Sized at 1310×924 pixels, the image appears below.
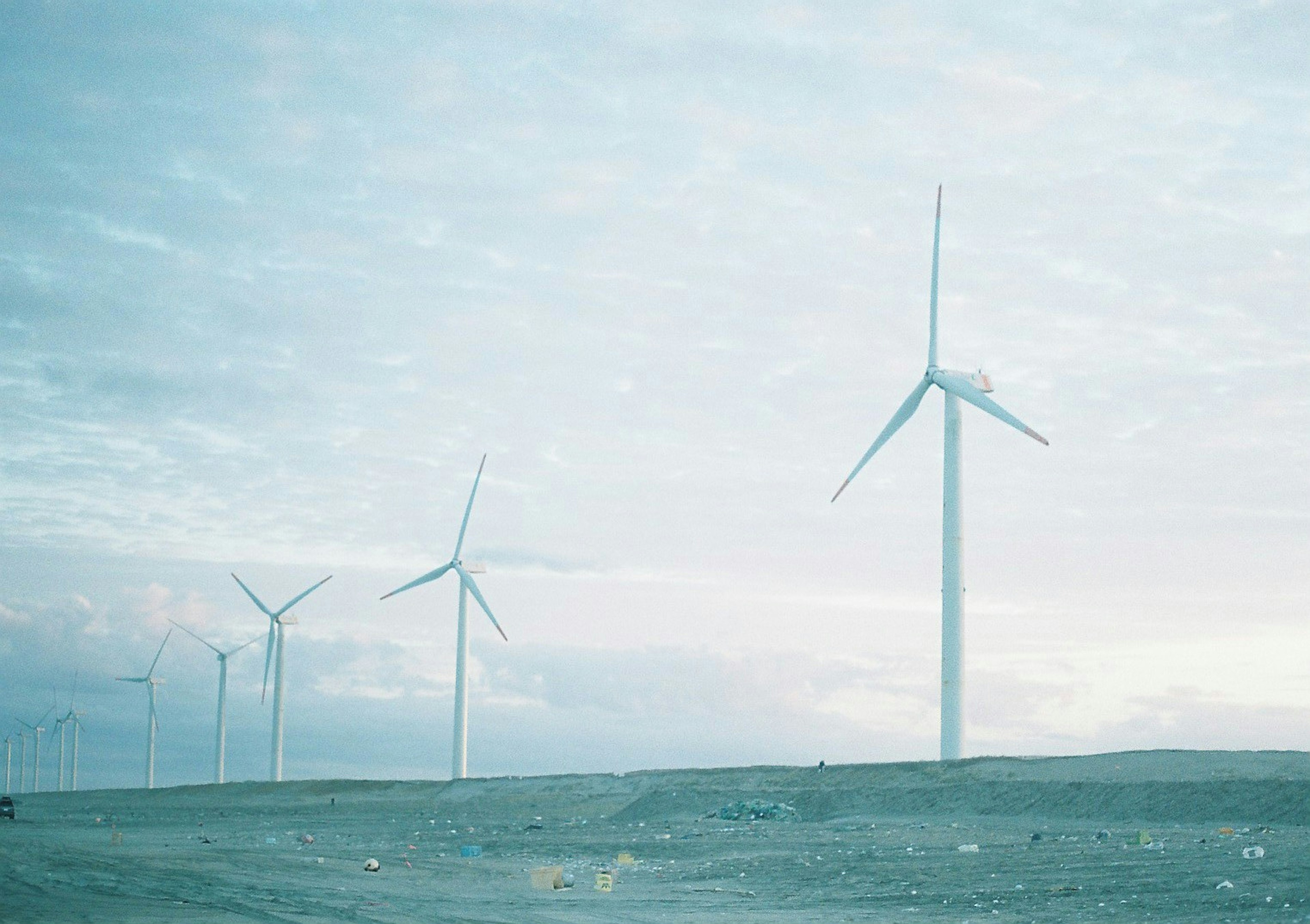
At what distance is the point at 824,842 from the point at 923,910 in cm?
1466

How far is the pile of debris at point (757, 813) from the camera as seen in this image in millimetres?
49469

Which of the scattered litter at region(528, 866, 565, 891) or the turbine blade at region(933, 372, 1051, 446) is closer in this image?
the scattered litter at region(528, 866, 565, 891)

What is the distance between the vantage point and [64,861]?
80.3 feet

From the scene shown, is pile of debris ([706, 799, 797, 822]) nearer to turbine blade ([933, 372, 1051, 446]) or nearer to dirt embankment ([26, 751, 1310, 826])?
dirt embankment ([26, 751, 1310, 826])

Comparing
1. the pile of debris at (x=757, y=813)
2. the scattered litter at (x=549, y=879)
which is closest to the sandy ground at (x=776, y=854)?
the scattered litter at (x=549, y=879)

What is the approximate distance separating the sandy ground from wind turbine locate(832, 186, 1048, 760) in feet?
6.35

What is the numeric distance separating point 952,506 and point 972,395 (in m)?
5.88

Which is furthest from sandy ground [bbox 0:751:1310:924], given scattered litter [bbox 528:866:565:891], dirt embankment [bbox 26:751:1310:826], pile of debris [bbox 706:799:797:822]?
pile of debris [bbox 706:799:797:822]

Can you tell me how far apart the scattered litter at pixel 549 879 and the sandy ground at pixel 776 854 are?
559 millimetres

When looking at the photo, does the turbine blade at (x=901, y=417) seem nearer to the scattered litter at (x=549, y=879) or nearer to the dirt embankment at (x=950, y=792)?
the dirt embankment at (x=950, y=792)

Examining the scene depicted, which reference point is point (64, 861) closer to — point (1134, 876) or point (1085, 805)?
point (1134, 876)

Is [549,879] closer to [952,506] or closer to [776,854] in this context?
[776,854]

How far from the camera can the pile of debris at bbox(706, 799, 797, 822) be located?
4947cm

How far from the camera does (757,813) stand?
50.0m
